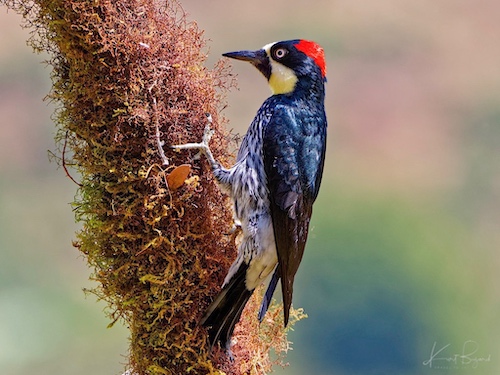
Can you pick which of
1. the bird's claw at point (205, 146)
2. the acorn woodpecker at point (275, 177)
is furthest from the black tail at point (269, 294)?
the bird's claw at point (205, 146)

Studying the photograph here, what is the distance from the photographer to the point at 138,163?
90.3 inches

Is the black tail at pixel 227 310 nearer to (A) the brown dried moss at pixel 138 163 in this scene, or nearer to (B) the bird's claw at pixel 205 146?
(A) the brown dried moss at pixel 138 163

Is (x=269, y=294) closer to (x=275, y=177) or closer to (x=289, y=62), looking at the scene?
(x=275, y=177)

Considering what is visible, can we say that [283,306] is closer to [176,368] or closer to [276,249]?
[276,249]

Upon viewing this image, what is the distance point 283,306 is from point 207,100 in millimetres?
807

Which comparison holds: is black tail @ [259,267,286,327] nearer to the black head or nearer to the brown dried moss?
the brown dried moss

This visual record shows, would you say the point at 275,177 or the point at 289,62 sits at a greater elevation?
the point at 289,62

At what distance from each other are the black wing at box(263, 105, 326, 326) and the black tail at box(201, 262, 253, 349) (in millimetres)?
166

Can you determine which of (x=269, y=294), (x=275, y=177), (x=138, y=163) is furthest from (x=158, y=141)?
(x=269, y=294)

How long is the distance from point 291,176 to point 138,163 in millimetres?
634

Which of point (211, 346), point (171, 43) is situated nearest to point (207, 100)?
point (171, 43)

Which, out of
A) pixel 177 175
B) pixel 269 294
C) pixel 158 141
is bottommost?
pixel 269 294

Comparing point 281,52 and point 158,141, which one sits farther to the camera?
point 281,52

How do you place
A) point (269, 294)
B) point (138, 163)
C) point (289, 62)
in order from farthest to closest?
point (289, 62), point (269, 294), point (138, 163)
